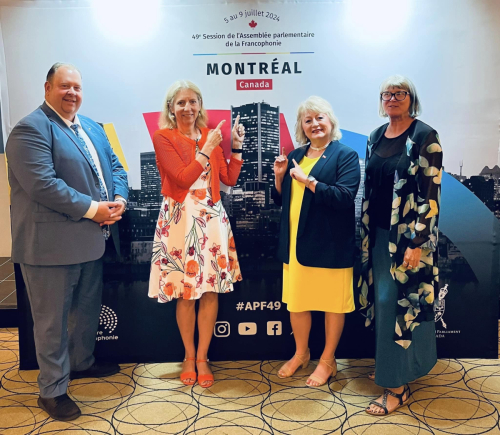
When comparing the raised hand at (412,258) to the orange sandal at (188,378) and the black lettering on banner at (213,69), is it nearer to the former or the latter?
the orange sandal at (188,378)

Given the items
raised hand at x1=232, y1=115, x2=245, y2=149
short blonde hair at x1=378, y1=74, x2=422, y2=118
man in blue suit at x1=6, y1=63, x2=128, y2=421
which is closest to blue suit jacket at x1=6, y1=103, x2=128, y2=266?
man in blue suit at x1=6, y1=63, x2=128, y2=421

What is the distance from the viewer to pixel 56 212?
7.17 ft

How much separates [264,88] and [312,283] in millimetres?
1122

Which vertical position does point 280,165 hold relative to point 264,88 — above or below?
below

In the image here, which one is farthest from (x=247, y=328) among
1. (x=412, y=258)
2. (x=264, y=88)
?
(x=264, y=88)

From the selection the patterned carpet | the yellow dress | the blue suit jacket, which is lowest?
the patterned carpet

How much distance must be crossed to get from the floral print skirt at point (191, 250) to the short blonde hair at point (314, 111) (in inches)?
22.7

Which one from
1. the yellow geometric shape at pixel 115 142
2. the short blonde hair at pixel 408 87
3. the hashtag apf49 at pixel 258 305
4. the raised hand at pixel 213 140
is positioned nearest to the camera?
the short blonde hair at pixel 408 87

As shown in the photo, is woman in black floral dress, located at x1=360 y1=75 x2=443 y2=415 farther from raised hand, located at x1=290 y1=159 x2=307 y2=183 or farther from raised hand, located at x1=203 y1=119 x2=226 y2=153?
raised hand, located at x1=203 y1=119 x2=226 y2=153

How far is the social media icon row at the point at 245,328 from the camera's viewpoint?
2832 mm

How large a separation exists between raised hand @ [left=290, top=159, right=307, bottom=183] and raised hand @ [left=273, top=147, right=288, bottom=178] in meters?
0.09

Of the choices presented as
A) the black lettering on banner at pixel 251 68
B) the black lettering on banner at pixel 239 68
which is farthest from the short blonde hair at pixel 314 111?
the black lettering on banner at pixel 239 68

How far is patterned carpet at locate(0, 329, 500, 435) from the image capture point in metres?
2.16

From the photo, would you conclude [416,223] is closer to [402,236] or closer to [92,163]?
[402,236]
